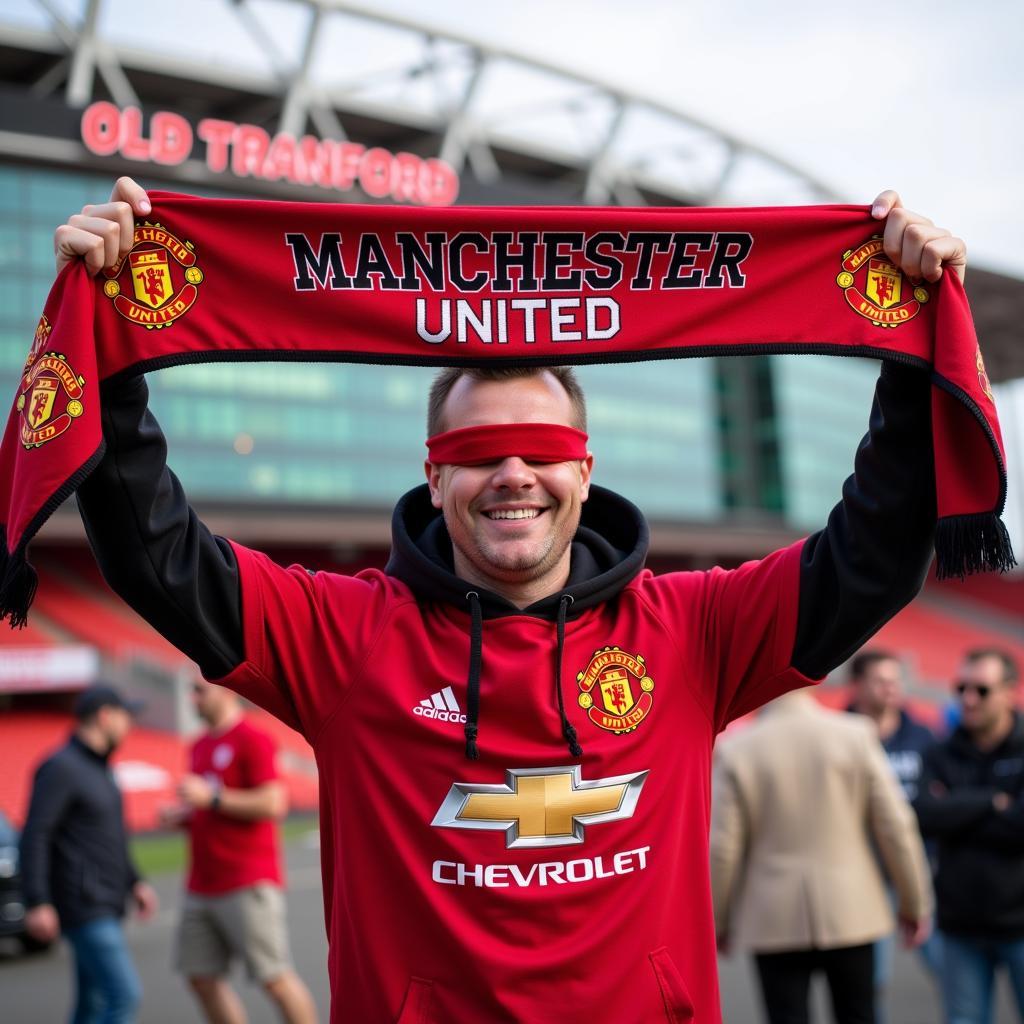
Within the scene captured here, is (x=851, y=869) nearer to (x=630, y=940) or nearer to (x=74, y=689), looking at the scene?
(x=630, y=940)

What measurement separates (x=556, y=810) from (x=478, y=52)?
1845 inches

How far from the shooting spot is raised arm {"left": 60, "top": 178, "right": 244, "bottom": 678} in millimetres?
2320

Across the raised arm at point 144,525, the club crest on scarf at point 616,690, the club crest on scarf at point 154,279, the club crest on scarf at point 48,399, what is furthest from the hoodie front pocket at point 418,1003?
the club crest on scarf at point 154,279

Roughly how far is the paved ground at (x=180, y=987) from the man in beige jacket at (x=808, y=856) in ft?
5.70

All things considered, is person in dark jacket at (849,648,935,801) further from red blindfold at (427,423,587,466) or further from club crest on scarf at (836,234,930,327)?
red blindfold at (427,423,587,466)

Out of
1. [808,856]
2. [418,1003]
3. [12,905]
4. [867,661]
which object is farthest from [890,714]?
[12,905]

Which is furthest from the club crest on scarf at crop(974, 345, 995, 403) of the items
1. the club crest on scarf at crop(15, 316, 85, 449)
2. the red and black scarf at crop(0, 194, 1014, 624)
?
the club crest on scarf at crop(15, 316, 85, 449)

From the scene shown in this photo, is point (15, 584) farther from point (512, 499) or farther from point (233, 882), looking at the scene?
point (233, 882)

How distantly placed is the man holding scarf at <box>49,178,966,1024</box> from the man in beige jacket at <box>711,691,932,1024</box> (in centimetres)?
262

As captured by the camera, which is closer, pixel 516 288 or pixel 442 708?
pixel 442 708

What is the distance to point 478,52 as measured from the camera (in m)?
45.5

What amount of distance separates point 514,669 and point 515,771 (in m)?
0.21

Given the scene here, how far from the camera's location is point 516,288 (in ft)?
8.77

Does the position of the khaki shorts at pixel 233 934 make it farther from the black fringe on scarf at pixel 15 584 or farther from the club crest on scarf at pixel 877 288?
the club crest on scarf at pixel 877 288
